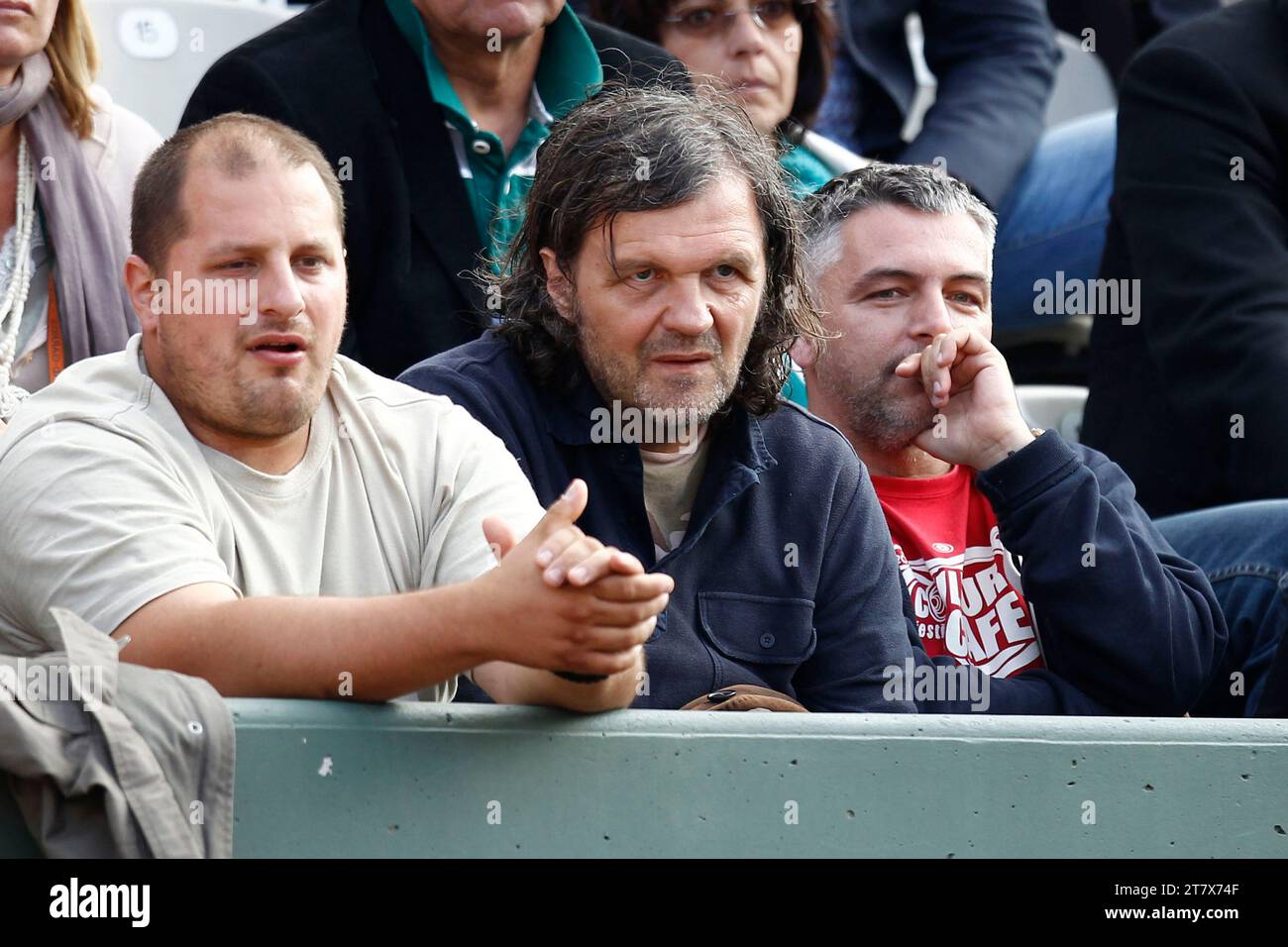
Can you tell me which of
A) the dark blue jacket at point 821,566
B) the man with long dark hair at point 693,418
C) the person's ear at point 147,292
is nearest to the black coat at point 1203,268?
the dark blue jacket at point 821,566

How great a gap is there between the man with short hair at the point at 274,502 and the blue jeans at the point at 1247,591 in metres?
1.22

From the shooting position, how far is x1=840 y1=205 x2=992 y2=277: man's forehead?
2752 mm

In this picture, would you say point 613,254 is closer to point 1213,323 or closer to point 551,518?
point 551,518

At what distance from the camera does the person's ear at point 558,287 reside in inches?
96.9

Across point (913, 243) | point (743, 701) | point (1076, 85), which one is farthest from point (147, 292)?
point (1076, 85)

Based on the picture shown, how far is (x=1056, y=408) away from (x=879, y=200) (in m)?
1.04

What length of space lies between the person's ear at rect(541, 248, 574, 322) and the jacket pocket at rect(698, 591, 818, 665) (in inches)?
17.2

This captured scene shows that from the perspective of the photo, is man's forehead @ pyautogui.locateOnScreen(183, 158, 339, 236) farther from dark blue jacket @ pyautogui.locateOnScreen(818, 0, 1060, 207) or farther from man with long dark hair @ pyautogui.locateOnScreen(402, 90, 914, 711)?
dark blue jacket @ pyautogui.locateOnScreen(818, 0, 1060, 207)

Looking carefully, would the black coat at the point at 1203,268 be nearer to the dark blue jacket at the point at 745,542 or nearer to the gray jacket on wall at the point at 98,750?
the dark blue jacket at the point at 745,542

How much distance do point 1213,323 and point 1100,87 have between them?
2131mm

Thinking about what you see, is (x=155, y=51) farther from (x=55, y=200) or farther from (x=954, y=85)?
(x=954, y=85)

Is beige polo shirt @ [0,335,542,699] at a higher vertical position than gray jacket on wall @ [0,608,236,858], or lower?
higher

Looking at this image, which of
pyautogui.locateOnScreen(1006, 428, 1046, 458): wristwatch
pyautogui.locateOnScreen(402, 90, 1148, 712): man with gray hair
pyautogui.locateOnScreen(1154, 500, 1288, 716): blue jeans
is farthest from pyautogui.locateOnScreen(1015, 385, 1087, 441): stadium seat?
pyautogui.locateOnScreen(402, 90, 1148, 712): man with gray hair

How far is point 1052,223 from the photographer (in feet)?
12.6
